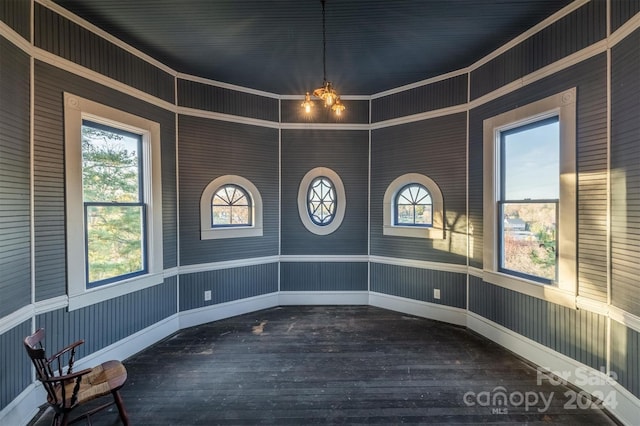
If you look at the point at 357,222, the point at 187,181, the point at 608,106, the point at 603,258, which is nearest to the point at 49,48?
the point at 187,181

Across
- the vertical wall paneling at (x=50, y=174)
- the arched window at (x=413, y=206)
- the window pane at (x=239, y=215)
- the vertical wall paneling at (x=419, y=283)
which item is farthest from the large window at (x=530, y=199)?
the vertical wall paneling at (x=50, y=174)

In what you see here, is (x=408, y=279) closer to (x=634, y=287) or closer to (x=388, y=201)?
(x=388, y=201)

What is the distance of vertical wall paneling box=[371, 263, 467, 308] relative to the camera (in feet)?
13.1

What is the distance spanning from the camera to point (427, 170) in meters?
4.21

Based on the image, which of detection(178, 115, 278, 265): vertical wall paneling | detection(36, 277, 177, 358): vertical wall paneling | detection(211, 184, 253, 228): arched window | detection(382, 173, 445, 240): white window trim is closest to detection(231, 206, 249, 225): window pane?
detection(211, 184, 253, 228): arched window

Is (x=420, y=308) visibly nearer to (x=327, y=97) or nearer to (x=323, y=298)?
(x=323, y=298)

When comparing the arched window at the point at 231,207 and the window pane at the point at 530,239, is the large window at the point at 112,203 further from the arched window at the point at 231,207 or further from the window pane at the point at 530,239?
the window pane at the point at 530,239

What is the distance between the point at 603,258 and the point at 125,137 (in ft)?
15.4

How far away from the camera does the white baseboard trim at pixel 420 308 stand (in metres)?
4.00

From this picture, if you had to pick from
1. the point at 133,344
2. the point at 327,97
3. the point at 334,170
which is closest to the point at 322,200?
the point at 334,170

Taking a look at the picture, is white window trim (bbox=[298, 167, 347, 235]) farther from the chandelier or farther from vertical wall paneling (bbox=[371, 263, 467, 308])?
the chandelier

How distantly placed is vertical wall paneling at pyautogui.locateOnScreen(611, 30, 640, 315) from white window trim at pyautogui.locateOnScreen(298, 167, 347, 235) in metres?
3.11

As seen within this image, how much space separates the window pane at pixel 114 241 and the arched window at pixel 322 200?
2371mm

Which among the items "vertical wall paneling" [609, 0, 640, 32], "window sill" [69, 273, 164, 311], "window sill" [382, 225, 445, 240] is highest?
"vertical wall paneling" [609, 0, 640, 32]
